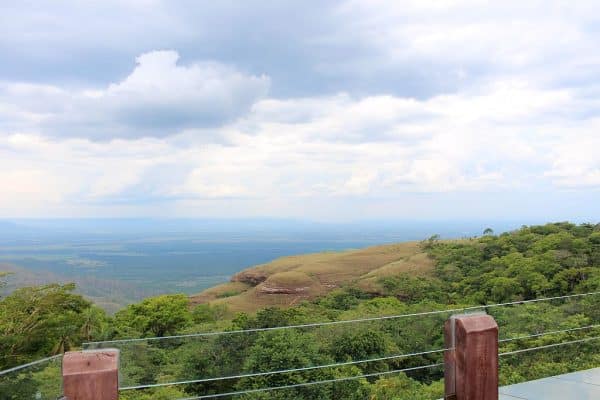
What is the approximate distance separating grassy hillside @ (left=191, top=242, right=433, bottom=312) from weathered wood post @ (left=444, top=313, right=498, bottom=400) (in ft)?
90.7

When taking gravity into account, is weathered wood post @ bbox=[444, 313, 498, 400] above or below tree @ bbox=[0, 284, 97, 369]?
above

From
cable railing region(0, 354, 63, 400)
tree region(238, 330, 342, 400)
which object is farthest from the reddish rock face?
cable railing region(0, 354, 63, 400)

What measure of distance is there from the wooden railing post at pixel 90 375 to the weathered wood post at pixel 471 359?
1.94 m

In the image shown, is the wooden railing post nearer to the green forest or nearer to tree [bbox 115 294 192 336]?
the green forest

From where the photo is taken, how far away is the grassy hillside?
3456 cm

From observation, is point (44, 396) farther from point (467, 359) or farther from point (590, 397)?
point (590, 397)

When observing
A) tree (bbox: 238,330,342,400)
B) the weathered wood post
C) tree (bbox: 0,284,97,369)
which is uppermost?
the weathered wood post

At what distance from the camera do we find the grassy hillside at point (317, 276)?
113 ft

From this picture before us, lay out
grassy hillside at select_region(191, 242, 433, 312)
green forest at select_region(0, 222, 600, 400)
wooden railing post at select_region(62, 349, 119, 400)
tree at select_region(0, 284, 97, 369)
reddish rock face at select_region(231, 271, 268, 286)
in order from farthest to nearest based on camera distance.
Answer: reddish rock face at select_region(231, 271, 268, 286)
grassy hillside at select_region(191, 242, 433, 312)
tree at select_region(0, 284, 97, 369)
green forest at select_region(0, 222, 600, 400)
wooden railing post at select_region(62, 349, 119, 400)

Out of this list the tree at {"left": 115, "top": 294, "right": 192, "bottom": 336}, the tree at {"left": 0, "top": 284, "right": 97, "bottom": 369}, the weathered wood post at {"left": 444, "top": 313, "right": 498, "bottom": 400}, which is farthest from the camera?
the tree at {"left": 115, "top": 294, "right": 192, "bottom": 336}

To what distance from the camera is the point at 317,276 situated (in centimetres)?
4003

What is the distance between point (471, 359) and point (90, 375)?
210cm

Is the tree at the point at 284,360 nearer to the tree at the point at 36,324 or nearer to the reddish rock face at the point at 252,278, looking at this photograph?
the tree at the point at 36,324

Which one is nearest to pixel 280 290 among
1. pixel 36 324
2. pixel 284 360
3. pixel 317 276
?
pixel 317 276
